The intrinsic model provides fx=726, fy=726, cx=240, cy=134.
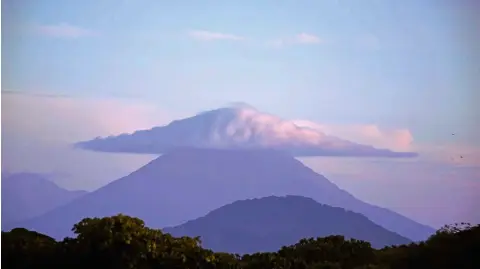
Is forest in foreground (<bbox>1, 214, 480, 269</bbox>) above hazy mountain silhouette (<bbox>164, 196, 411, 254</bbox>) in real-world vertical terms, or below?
below

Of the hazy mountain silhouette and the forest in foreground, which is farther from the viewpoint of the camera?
the hazy mountain silhouette

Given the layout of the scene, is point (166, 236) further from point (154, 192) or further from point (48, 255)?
point (154, 192)

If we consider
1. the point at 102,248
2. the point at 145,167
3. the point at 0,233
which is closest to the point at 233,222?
the point at 145,167

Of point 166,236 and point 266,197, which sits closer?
point 166,236

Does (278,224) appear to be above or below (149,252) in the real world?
above
